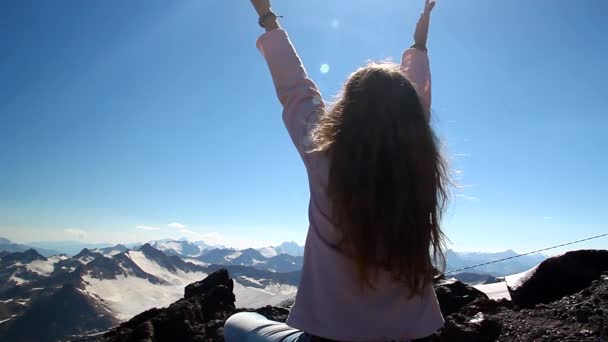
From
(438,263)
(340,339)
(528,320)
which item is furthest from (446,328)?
(340,339)

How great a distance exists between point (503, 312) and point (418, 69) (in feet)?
13.7

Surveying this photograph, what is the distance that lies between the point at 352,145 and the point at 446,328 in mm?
3996

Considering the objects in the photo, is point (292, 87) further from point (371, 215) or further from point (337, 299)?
point (337, 299)

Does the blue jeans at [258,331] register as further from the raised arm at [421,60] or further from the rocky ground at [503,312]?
the rocky ground at [503,312]

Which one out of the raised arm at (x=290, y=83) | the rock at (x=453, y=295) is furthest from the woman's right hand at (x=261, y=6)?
the rock at (x=453, y=295)

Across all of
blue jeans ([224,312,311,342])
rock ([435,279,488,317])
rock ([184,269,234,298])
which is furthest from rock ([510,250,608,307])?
rock ([184,269,234,298])

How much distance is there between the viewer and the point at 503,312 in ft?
18.4

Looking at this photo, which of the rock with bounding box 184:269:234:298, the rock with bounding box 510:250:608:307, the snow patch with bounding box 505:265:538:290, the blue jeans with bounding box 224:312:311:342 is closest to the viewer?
the blue jeans with bounding box 224:312:311:342

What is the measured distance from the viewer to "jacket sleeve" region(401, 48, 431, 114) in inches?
120

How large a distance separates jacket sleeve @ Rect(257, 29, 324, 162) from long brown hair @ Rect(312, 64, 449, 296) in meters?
0.22

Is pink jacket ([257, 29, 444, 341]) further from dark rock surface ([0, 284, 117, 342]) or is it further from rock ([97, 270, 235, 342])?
dark rock surface ([0, 284, 117, 342])

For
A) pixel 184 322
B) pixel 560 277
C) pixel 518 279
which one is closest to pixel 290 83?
pixel 184 322

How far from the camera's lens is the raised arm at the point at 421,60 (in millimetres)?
3047

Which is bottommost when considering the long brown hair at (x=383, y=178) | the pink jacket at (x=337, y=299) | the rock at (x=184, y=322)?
the rock at (x=184, y=322)
